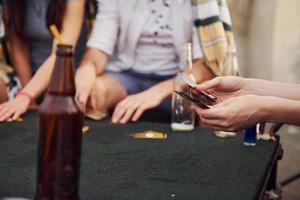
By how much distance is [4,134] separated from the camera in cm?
138

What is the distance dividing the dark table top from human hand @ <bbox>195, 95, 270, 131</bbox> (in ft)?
0.40

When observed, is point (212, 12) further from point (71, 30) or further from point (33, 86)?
point (33, 86)

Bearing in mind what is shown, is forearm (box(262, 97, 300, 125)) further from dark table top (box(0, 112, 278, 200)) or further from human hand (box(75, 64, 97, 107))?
human hand (box(75, 64, 97, 107))

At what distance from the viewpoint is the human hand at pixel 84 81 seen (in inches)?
67.5

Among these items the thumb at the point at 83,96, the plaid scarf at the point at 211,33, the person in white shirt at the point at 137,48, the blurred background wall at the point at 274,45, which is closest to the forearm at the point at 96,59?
the person in white shirt at the point at 137,48

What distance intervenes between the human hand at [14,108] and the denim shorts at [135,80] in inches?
17.5

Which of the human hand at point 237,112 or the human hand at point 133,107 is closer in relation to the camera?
the human hand at point 237,112

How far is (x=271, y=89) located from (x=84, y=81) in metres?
0.78

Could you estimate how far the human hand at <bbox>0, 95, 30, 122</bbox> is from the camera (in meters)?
1.61

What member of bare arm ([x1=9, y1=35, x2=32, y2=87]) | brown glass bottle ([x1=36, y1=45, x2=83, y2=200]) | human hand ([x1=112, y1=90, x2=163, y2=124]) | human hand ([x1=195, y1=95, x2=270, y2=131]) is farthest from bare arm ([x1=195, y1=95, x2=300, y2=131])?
bare arm ([x1=9, y1=35, x2=32, y2=87])

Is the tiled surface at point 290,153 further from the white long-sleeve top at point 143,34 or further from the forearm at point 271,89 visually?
the forearm at point 271,89

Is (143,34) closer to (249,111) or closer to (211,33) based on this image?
(211,33)

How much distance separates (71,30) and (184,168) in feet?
3.34

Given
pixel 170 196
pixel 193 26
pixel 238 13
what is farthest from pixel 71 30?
pixel 170 196
